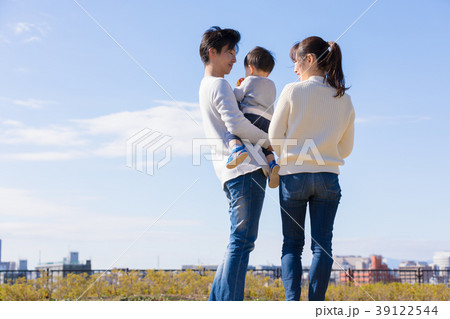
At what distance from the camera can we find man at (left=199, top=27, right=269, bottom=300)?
9.11ft

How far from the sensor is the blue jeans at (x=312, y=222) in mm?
2805

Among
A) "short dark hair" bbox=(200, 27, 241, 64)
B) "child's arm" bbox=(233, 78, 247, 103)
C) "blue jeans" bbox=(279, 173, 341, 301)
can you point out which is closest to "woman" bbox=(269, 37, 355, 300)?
"blue jeans" bbox=(279, 173, 341, 301)

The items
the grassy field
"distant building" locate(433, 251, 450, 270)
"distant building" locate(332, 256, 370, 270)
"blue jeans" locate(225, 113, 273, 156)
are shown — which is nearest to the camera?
"blue jeans" locate(225, 113, 273, 156)

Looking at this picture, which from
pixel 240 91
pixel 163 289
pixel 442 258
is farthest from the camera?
pixel 442 258

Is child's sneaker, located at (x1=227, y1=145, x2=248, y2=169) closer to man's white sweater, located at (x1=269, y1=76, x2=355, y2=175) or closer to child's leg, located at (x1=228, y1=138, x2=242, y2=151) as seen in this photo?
child's leg, located at (x1=228, y1=138, x2=242, y2=151)

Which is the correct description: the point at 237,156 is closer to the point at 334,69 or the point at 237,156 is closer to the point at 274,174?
the point at 274,174

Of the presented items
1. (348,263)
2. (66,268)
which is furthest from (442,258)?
(66,268)

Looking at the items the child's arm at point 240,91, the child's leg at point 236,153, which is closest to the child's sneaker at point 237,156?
the child's leg at point 236,153

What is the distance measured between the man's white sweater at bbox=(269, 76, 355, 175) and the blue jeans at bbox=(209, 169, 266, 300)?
23cm

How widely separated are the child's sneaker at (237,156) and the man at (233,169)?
35 millimetres

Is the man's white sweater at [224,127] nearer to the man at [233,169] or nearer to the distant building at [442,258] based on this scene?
the man at [233,169]

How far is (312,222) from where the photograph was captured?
113 inches

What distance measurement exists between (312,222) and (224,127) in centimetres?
80
